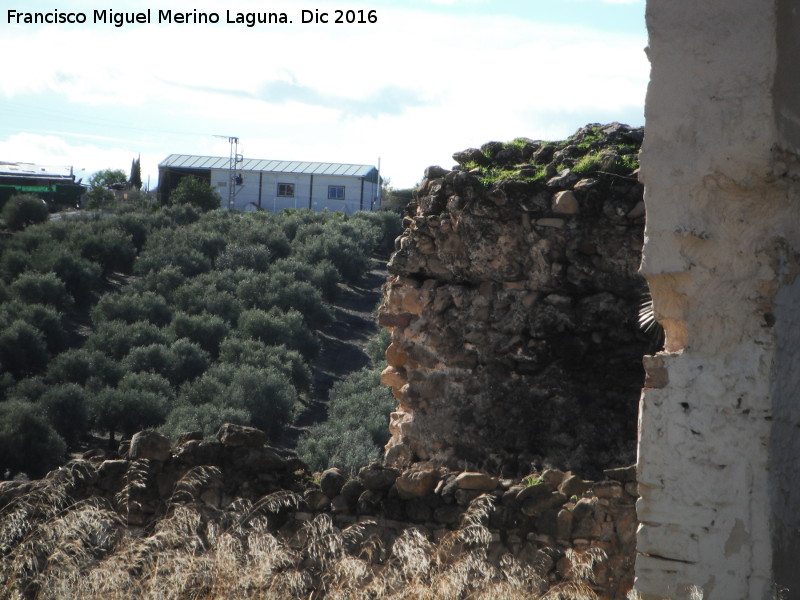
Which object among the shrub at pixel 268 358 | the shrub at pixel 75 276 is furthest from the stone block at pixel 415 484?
the shrub at pixel 75 276

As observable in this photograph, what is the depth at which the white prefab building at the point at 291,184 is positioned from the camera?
44844mm

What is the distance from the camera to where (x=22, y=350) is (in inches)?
746

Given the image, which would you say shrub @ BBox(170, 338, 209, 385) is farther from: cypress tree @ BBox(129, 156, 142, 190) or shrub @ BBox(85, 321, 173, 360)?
cypress tree @ BBox(129, 156, 142, 190)

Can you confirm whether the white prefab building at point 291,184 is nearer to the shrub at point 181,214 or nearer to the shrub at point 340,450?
the shrub at point 181,214

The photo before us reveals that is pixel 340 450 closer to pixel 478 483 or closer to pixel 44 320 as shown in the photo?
pixel 44 320

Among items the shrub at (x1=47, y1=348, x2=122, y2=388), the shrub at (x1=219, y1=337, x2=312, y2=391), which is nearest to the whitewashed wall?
the shrub at (x1=219, y1=337, x2=312, y2=391)


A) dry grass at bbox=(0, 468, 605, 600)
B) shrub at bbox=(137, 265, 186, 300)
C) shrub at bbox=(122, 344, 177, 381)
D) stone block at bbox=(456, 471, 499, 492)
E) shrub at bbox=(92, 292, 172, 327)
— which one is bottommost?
shrub at bbox=(122, 344, 177, 381)

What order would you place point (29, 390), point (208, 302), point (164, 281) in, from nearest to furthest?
point (29, 390), point (208, 302), point (164, 281)

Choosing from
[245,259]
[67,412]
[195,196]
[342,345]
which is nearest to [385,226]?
[245,259]

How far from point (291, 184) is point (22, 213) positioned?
16563mm

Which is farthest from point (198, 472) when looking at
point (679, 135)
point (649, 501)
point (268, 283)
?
point (268, 283)

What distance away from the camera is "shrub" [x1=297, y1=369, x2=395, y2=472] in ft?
46.7

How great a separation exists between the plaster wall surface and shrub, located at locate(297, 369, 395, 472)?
31.8ft

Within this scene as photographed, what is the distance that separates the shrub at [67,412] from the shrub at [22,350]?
2.99 meters
